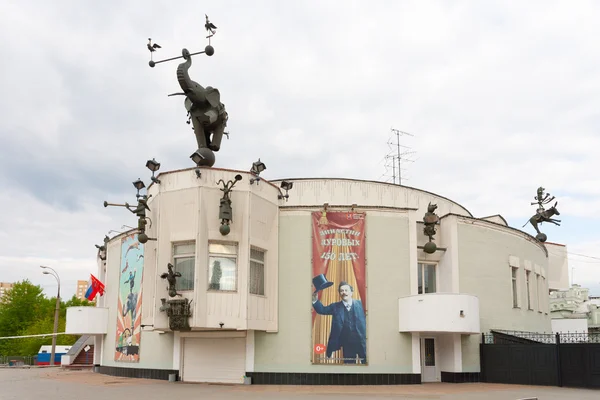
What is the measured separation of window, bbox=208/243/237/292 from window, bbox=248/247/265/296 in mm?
789

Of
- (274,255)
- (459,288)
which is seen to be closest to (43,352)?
(274,255)

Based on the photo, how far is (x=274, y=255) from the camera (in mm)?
24938

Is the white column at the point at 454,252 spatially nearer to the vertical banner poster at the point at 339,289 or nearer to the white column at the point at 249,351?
the vertical banner poster at the point at 339,289

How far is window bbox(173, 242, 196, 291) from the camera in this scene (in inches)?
914

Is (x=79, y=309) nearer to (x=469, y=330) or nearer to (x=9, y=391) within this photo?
(x=9, y=391)

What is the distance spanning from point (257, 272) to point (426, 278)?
8.07 m

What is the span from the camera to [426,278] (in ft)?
89.8

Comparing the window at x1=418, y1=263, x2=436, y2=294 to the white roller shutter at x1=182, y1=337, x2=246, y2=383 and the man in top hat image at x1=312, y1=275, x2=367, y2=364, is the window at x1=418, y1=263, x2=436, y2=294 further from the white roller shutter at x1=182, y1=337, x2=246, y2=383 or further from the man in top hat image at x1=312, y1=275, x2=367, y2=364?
the white roller shutter at x1=182, y1=337, x2=246, y2=383

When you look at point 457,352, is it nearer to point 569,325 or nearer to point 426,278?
point 426,278

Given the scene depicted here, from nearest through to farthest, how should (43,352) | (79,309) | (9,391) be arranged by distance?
(9,391)
(79,309)
(43,352)

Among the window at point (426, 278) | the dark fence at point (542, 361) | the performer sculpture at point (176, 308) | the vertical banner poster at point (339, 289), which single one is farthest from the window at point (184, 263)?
the dark fence at point (542, 361)

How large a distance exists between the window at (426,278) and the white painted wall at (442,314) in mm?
2650

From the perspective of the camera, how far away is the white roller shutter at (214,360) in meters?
24.3

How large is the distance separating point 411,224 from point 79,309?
18470mm
